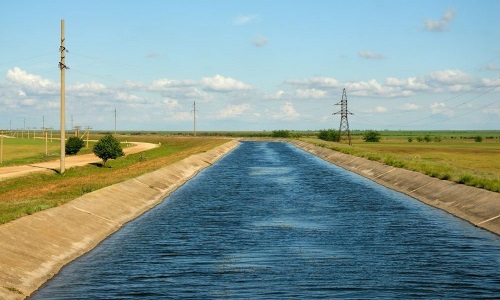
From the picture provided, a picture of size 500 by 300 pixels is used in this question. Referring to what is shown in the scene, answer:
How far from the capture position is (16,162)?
81.4 metres

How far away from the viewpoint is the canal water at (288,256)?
57.7 ft

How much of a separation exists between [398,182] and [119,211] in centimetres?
2919

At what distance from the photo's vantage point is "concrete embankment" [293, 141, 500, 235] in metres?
33.0

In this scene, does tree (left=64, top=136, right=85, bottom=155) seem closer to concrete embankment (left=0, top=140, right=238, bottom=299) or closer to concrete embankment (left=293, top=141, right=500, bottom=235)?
concrete embankment (left=293, top=141, right=500, bottom=235)

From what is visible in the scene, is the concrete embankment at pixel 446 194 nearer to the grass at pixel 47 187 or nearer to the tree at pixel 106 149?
the grass at pixel 47 187

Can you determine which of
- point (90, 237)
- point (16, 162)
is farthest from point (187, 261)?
point (16, 162)

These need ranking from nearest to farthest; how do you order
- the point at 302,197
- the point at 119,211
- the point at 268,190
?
the point at 119,211
the point at 302,197
the point at 268,190

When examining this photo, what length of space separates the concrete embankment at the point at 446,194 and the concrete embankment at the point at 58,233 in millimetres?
17842

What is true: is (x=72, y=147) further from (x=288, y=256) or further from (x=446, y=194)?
(x=288, y=256)

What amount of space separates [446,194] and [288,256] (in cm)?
2371

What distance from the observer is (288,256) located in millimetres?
22391

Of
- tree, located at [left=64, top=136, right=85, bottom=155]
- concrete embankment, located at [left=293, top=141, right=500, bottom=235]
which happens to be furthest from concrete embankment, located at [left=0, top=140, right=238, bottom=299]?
tree, located at [left=64, top=136, right=85, bottom=155]

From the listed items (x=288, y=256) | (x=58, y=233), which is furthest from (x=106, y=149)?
(x=288, y=256)

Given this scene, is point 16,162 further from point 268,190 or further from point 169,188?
point 268,190
